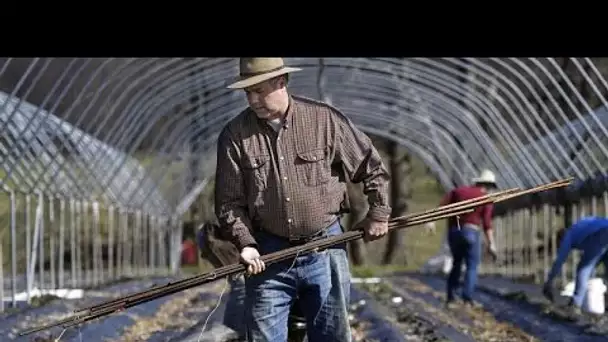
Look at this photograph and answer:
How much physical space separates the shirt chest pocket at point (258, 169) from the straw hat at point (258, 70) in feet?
0.98

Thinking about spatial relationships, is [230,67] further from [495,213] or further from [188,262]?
[188,262]

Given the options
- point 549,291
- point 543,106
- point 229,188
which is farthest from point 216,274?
point 543,106

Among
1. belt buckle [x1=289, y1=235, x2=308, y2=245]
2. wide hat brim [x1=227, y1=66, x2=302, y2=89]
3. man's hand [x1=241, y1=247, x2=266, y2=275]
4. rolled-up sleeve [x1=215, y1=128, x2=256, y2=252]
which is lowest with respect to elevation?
man's hand [x1=241, y1=247, x2=266, y2=275]

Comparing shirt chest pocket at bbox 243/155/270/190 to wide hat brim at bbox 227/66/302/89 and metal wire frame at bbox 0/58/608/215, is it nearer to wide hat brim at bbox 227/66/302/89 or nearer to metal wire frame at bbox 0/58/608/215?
wide hat brim at bbox 227/66/302/89

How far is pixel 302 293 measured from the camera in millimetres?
5648

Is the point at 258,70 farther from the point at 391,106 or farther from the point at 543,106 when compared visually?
the point at 391,106

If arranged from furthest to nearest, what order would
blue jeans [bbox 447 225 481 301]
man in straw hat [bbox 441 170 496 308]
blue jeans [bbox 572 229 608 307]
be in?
1. blue jeans [bbox 447 225 481 301]
2. man in straw hat [bbox 441 170 496 308]
3. blue jeans [bbox 572 229 608 307]

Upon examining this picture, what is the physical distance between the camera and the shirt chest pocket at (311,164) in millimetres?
5566

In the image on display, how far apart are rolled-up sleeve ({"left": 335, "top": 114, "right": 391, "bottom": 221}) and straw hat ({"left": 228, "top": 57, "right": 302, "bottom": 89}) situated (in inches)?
13.6

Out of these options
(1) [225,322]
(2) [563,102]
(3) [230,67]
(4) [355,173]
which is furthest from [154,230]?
(4) [355,173]

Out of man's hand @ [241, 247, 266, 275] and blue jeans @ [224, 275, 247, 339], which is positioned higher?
man's hand @ [241, 247, 266, 275]

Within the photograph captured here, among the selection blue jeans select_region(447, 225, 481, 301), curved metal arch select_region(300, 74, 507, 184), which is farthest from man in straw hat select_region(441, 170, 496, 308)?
curved metal arch select_region(300, 74, 507, 184)

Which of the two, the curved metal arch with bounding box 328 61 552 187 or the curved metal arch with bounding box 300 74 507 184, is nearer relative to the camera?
the curved metal arch with bounding box 328 61 552 187

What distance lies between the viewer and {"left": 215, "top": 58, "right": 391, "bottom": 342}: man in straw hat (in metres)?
5.54
